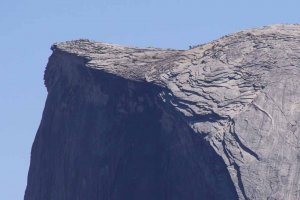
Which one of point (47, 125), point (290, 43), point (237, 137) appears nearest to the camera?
point (237, 137)

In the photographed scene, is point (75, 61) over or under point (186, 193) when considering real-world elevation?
over

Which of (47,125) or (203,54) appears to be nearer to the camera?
(203,54)

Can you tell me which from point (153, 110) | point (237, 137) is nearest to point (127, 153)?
point (153, 110)

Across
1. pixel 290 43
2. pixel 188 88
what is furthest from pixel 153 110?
pixel 290 43

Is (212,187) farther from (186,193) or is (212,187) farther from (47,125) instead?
(47,125)

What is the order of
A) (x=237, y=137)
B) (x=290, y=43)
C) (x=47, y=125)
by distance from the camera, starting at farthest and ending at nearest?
(x=47, y=125) < (x=290, y=43) < (x=237, y=137)

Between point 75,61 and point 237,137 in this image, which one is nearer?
point 237,137
